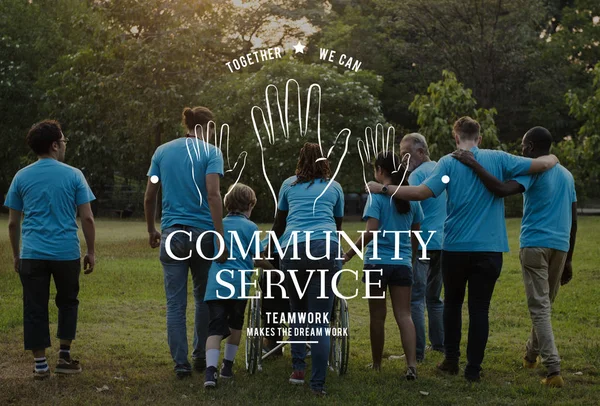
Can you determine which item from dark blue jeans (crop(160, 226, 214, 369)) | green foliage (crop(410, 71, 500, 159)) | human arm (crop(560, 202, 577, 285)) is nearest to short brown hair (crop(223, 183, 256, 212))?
dark blue jeans (crop(160, 226, 214, 369))

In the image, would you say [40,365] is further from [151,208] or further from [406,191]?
[406,191]

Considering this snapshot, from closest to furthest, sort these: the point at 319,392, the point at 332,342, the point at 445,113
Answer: the point at 319,392
the point at 332,342
the point at 445,113

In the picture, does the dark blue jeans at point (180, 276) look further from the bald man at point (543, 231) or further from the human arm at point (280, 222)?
the bald man at point (543, 231)

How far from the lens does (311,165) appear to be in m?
6.37

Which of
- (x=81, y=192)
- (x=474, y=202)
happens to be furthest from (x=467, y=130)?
(x=81, y=192)

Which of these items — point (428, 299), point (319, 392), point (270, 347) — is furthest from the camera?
point (270, 347)

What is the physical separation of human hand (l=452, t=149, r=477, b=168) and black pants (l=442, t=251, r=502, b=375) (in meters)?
0.66

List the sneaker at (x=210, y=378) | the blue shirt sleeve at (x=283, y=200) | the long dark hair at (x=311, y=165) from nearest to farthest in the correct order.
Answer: the sneaker at (x=210, y=378) < the long dark hair at (x=311, y=165) < the blue shirt sleeve at (x=283, y=200)

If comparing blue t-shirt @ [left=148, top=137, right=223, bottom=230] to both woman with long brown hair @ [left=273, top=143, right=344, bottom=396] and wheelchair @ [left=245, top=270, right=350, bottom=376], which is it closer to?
woman with long brown hair @ [left=273, top=143, right=344, bottom=396]

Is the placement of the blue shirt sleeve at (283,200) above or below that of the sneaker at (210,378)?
above

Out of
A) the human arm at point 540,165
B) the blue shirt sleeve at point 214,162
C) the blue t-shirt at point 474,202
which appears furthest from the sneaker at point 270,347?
the human arm at point 540,165

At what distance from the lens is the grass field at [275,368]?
6.11m

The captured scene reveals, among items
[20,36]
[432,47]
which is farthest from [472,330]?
[20,36]

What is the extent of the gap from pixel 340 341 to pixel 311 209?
1261 millimetres
